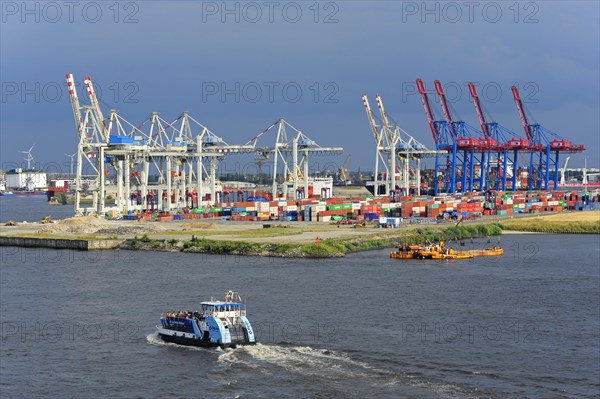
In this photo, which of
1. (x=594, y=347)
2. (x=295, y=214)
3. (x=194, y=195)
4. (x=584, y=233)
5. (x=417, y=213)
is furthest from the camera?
(x=194, y=195)

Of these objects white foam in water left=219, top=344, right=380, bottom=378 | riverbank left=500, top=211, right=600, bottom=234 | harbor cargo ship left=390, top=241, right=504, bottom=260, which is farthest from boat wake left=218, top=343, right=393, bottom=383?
riverbank left=500, top=211, right=600, bottom=234

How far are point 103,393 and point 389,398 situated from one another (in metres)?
8.80

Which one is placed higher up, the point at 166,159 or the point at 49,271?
the point at 166,159

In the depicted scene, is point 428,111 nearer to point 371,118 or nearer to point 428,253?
point 371,118

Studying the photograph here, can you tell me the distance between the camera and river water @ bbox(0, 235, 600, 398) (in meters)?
29.8

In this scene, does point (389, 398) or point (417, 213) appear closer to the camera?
point (389, 398)

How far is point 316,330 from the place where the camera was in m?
36.9

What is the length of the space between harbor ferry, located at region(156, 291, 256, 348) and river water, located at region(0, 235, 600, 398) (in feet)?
1.93

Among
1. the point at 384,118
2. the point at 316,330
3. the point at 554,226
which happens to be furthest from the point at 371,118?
the point at 316,330

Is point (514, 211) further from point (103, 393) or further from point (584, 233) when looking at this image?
point (103, 393)

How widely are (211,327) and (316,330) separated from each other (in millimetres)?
4533

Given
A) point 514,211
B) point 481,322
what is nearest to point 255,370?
point 481,322

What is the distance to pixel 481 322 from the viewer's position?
130 feet

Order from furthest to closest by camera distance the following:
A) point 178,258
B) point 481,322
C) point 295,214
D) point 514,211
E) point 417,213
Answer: point 514,211
point 417,213
point 295,214
point 178,258
point 481,322
